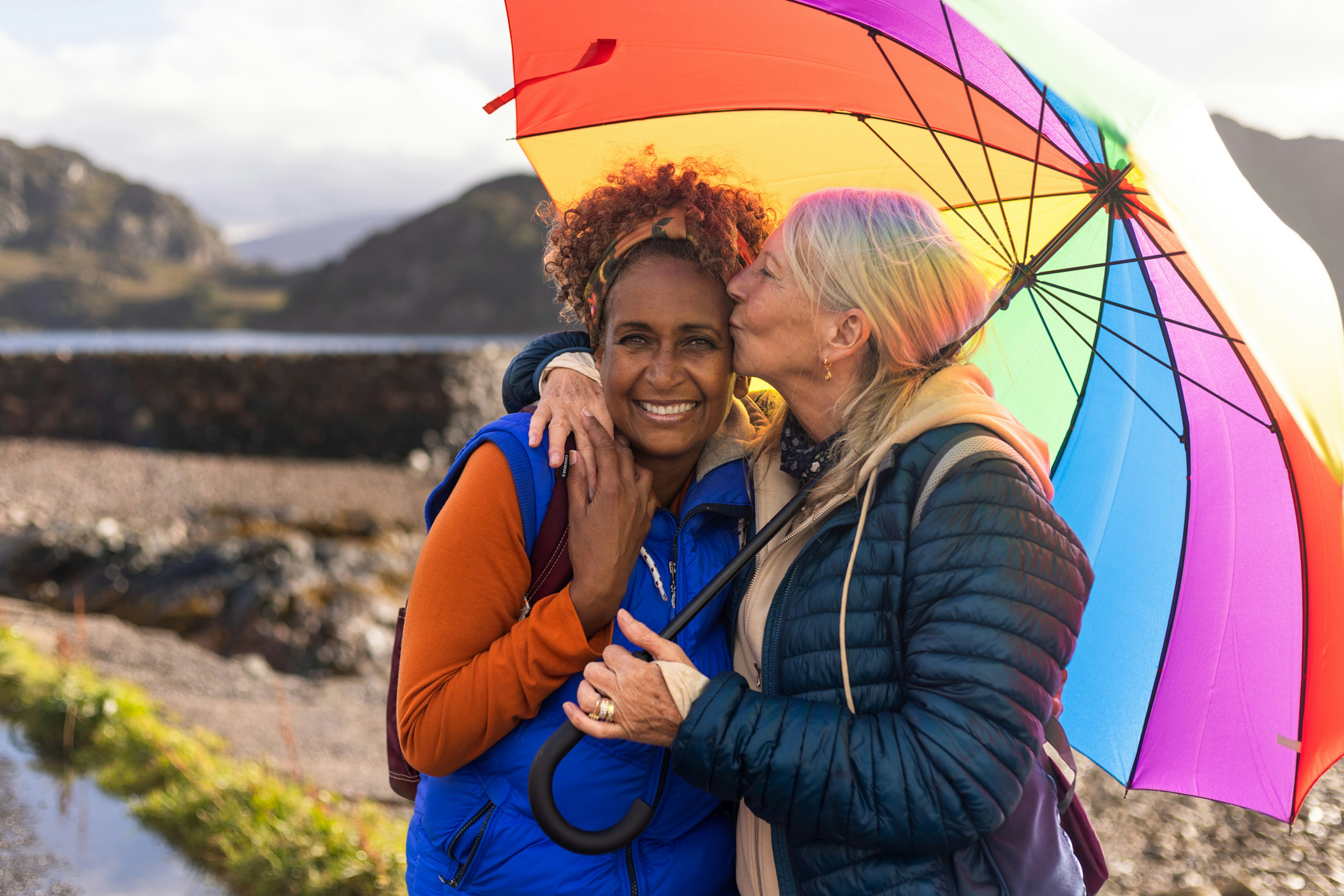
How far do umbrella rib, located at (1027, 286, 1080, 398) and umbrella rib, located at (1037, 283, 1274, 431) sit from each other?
1.1 inches

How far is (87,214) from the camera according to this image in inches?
6905

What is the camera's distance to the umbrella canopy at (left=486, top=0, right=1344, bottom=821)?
1946 mm

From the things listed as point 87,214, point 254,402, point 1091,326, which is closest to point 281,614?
point 1091,326

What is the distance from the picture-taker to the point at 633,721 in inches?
61.4

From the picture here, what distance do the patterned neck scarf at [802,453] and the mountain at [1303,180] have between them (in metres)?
1.00

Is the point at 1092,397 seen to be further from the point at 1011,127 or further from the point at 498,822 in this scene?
the point at 498,822

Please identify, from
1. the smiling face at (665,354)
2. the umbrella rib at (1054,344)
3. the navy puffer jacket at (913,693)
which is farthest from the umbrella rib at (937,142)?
the navy puffer jacket at (913,693)

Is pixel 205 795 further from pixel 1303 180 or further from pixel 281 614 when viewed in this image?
pixel 1303 180

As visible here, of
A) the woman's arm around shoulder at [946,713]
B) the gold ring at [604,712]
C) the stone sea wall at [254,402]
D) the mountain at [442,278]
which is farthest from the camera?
the mountain at [442,278]

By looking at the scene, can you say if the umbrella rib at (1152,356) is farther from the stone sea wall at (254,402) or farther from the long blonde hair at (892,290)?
the stone sea wall at (254,402)

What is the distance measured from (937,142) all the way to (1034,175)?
23 cm

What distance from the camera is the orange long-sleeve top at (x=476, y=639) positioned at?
1651 millimetres

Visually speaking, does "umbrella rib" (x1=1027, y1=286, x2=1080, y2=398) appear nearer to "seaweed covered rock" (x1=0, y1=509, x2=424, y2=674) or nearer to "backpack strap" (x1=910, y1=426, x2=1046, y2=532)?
"backpack strap" (x1=910, y1=426, x2=1046, y2=532)

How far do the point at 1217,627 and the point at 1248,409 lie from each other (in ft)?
1.65
